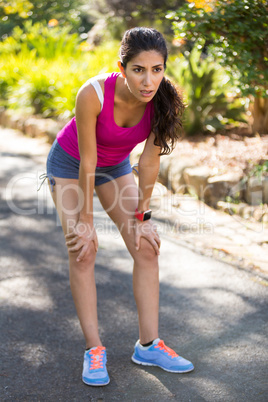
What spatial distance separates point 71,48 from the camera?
11805mm

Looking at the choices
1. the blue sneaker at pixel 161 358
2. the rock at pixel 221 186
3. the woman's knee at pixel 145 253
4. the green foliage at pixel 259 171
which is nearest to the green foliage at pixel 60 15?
the rock at pixel 221 186

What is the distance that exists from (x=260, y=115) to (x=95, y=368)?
4.98 m

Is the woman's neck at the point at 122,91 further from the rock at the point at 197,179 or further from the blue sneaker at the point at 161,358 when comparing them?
the rock at the point at 197,179

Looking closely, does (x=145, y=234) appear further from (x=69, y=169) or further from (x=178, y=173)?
(x=178, y=173)

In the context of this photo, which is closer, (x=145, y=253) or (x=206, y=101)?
(x=145, y=253)

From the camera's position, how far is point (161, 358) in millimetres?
2730

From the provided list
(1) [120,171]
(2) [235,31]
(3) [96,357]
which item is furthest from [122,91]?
(2) [235,31]

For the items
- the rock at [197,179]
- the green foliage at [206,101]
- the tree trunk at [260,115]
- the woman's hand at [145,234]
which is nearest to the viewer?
the woman's hand at [145,234]

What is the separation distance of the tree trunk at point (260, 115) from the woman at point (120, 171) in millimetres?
4226

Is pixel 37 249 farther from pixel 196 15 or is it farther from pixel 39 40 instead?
pixel 39 40

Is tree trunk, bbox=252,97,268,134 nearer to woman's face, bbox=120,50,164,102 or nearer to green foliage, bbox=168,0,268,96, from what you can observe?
green foliage, bbox=168,0,268,96

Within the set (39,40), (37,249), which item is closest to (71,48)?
(39,40)

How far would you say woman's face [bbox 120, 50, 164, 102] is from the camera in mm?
2354

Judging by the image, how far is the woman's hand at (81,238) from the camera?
262cm
